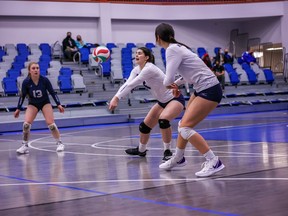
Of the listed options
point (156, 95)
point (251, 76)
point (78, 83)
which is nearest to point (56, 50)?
point (78, 83)

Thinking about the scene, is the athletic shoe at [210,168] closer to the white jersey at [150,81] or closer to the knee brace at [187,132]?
the knee brace at [187,132]

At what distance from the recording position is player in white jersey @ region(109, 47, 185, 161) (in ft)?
26.6

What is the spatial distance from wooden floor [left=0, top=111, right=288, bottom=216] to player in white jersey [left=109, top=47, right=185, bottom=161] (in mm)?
485

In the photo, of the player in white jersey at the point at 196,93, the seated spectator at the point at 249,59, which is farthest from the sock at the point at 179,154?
the seated spectator at the point at 249,59

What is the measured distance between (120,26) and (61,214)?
24.9 meters

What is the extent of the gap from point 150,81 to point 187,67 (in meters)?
1.72

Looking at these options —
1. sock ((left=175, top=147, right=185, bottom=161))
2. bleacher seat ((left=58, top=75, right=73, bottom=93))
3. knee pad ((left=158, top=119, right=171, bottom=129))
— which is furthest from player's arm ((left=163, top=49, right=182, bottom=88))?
bleacher seat ((left=58, top=75, right=73, bottom=93))

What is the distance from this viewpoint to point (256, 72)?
27.8 m

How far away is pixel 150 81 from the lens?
836cm

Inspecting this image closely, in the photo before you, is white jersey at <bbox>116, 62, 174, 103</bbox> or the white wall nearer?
white jersey at <bbox>116, 62, 174, 103</bbox>

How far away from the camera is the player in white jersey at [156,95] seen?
8.11 meters

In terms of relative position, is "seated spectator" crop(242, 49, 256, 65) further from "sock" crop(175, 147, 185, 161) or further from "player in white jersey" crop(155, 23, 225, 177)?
"player in white jersey" crop(155, 23, 225, 177)

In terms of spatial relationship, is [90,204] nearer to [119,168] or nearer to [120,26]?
[119,168]

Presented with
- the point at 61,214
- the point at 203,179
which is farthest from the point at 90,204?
the point at 203,179
